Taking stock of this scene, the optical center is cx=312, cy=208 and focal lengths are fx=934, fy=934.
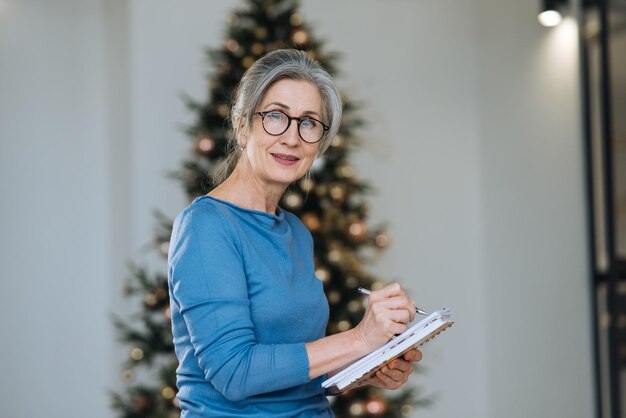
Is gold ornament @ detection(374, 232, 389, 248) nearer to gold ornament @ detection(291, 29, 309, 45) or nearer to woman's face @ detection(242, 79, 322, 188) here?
gold ornament @ detection(291, 29, 309, 45)

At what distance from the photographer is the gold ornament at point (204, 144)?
4176 millimetres

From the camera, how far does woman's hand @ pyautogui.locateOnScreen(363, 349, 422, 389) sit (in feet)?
5.57

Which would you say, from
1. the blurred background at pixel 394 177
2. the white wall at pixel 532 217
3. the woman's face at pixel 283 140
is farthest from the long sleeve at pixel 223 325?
the white wall at pixel 532 217

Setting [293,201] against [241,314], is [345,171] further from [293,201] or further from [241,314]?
[241,314]

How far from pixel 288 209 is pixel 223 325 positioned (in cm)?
260

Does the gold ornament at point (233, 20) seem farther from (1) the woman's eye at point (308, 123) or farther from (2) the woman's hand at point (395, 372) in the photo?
(2) the woman's hand at point (395, 372)

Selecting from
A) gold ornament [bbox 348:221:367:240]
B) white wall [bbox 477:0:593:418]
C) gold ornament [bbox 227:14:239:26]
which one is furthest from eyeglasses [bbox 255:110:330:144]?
white wall [bbox 477:0:593:418]

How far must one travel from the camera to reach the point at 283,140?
1.73 meters

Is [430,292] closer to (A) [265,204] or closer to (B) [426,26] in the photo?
(B) [426,26]

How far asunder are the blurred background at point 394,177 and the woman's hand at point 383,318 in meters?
3.14

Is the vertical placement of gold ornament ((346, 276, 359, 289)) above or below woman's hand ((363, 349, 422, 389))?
below

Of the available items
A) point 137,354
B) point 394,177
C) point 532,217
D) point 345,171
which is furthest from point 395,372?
point 394,177

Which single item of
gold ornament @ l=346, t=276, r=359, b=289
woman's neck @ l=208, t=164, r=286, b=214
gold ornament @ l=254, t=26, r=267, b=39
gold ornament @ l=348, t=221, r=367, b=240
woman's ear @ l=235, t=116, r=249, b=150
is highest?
gold ornament @ l=254, t=26, r=267, b=39

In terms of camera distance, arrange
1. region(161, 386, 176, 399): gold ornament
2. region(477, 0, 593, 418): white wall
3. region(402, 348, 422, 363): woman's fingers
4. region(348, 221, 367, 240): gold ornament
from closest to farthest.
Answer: region(402, 348, 422, 363): woman's fingers < region(161, 386, 176, 399): gold ornament < region(348, 221, 367, 240): gold ornament < region(477, 0, 593, 418): white wall
